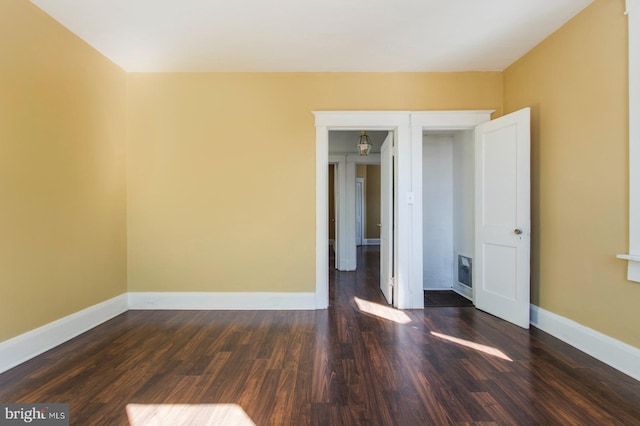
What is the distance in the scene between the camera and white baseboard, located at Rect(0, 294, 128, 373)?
2.18 metres

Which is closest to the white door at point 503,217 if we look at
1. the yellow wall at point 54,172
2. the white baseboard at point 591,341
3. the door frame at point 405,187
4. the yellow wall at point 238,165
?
the white baseboard at point 591,341

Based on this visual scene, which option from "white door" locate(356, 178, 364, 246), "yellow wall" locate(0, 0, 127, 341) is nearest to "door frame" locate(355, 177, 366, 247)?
"white door" locate(356, 178, 364, 246)

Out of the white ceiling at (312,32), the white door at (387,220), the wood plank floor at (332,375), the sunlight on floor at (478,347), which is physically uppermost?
the white ceiling at (312,32)

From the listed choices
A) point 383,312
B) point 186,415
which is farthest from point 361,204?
point 186,415

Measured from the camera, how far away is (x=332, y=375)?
6.81 ft

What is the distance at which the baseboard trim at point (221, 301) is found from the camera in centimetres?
349

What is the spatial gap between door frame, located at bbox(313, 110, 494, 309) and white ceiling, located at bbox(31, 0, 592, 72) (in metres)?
0.58

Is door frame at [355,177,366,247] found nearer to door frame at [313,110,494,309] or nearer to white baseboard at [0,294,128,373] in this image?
door frame at [313,110,494,309]

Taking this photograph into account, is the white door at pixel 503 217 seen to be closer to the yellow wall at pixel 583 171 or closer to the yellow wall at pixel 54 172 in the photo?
the yellow wall at pixel 583 171

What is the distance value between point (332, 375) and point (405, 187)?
7.33ft

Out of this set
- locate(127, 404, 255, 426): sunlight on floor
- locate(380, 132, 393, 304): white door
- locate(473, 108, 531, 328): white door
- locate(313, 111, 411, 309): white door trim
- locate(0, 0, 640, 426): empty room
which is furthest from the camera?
→ locate(380, 132, 393, 304): white door

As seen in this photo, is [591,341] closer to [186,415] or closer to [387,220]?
[387,220]

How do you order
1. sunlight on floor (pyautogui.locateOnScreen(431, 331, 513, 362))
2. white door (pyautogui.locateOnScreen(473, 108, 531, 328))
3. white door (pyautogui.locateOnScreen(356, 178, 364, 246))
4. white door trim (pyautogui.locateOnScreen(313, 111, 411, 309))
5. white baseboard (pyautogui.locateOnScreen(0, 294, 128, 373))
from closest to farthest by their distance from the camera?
white baseboard (pyautogui.locateOnScreen(0, 294, 128, 373))
sunlight on floor (pyautogui.locateOnScreen(431, 331, 513, 362))
white door (pyautogui.locateOnScreen(473, 108, 531, 328))
white door trim (pyautogui.locateOnScreen(313, 111, 411, 309))
white door (pyautogui.locateOnScreen(356, 178, 364, 246))

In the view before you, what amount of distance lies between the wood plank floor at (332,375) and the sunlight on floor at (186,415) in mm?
13
